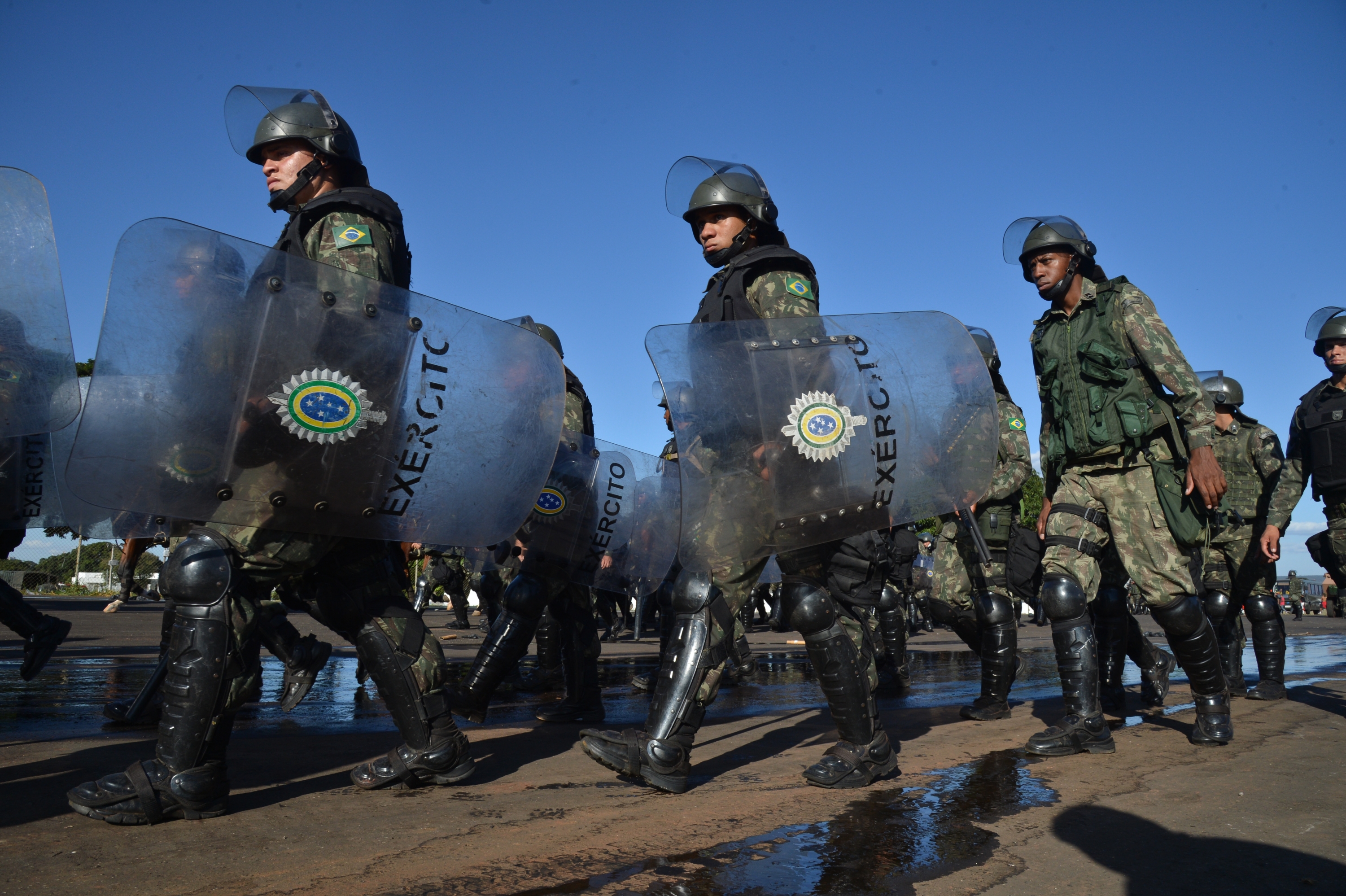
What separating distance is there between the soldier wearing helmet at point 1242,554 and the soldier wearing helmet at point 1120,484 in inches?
91.8

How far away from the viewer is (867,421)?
11.1ft

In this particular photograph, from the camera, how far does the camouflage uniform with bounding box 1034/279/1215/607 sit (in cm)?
420

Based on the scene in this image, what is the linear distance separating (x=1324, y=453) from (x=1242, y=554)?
1.46 metres

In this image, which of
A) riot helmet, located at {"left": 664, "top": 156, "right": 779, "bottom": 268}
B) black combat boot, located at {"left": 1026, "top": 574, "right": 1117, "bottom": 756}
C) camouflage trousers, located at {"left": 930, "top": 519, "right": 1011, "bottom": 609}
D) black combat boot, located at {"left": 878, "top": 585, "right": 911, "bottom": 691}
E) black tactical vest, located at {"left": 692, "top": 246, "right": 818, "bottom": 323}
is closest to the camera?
black tactical vest, located at {"left": 692, "top": 246, "right": 818, "bottom": 323}

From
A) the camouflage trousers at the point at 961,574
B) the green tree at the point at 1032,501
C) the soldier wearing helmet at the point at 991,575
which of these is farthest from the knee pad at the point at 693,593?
the green tree at the point at 1032,501

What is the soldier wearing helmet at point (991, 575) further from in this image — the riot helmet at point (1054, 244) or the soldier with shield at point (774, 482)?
the soldier with shield at point (774, 482)

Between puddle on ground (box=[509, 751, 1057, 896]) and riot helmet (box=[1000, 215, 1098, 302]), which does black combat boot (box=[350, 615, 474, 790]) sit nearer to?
puddle on ground (box=[509, 751, 1057, 896])

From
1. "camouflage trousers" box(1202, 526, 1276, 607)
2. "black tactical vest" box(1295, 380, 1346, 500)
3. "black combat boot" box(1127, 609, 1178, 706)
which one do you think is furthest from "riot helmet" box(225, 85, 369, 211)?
"camouflage trousers" box(1202, 526, 1276, 607)

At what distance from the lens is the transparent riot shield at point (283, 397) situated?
265 centimetres

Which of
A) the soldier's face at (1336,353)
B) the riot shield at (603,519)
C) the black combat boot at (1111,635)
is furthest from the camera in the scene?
the soldier's face at (1336,353)

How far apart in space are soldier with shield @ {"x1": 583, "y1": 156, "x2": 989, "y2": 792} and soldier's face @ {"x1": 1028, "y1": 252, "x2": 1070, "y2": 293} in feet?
5.39

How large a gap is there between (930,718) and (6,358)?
441cm

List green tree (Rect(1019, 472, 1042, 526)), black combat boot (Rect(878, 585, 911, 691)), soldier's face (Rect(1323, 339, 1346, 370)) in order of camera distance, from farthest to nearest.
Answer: green tree (Rect(1019, 472, 1042, 526))
black combat boot (Rect(878, 585, 911, 691))
soldier's face (Rect(1323, 339, 1346, 370))

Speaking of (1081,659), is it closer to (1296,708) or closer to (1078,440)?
(1078,440)
